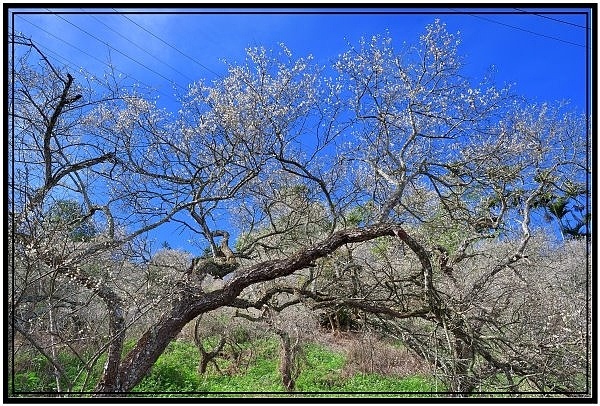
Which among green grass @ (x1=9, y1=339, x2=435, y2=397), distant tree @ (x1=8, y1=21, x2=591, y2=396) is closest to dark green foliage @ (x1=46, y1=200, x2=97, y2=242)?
distant tree @ (x1=8, y1=21, x2=591, y2=396)

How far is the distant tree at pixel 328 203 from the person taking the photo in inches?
66.0

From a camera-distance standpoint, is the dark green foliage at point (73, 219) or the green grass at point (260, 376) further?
the green grass at point (260, 376)

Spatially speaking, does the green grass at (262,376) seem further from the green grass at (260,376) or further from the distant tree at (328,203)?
the distant tree at (328,203)

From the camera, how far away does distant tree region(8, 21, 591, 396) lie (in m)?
1.68

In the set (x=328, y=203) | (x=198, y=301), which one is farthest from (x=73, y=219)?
(x=328, y=203)

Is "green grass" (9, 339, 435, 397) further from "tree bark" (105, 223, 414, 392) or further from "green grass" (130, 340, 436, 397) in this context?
"tree bark" (105, 223, 414, 392)

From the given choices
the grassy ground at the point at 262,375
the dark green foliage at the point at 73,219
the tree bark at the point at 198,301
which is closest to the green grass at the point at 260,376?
the grassy ground at the point at 262,375

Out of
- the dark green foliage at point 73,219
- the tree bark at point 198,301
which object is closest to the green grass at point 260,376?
the tree bark at point 198,301

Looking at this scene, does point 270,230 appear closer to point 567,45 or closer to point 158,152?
point 158,152

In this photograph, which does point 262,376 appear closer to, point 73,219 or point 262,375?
point 262,375

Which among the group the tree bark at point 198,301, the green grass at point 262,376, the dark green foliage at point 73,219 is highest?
the dark green foliage at point 73,219

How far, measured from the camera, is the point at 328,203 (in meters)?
2.24

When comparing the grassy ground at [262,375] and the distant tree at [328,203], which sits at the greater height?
the distant tree at [328,203]

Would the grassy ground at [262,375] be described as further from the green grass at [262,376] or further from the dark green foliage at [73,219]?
the dark green foliage at [73,219]
